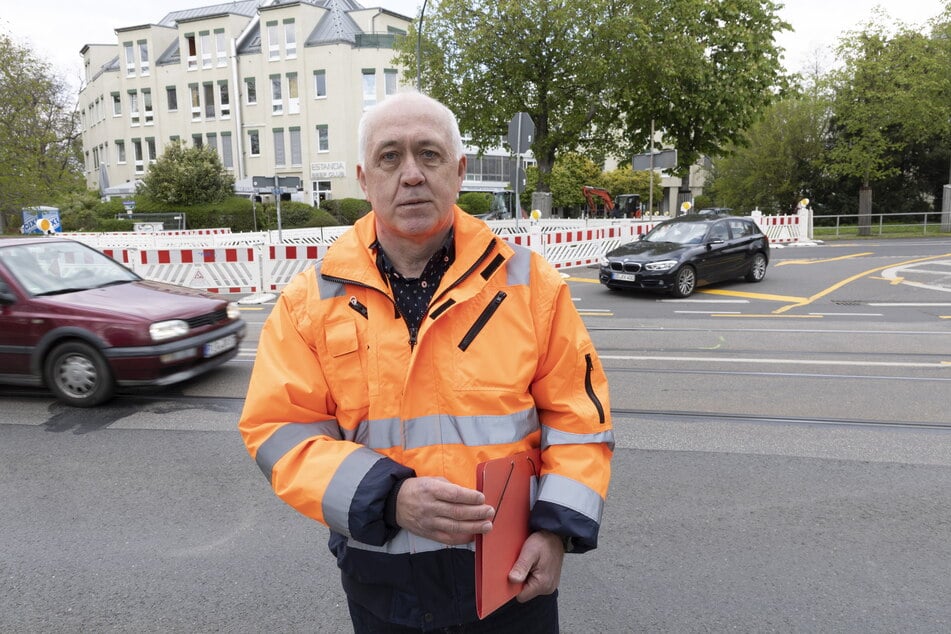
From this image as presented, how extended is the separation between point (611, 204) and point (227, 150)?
89.1 feet

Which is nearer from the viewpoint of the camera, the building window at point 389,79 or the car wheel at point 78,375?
the car wheel at point 78,375

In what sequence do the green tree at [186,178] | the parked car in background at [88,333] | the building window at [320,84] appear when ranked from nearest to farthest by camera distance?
the parked car in background at [88,333] → the green tree at [186,178] → the building window at [320,84]

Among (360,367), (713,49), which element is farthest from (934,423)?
(713,49)

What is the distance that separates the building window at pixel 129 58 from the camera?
50.7m

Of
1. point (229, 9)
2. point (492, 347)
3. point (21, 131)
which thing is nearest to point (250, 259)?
point (492, 347)

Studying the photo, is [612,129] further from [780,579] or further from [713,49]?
[780,579]

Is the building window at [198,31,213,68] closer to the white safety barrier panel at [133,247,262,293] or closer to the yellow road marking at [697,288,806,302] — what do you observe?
the white safety barrier panel at [133,247,262,293]

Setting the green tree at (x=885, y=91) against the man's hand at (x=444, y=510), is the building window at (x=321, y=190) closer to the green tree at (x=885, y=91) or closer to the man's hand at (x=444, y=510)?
the green tree at (x=885, y=91)

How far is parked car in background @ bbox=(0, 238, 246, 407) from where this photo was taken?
242 inches

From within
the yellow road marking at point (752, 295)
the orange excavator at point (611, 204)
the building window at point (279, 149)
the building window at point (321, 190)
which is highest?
the building window at point (279, 149)

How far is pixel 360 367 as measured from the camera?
67.2 inches

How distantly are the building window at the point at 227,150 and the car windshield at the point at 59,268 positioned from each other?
1735 inches

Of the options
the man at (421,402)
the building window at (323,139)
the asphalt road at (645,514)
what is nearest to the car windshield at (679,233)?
the asphalt road at (645,514)

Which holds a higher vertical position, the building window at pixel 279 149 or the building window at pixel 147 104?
the building window at pixel 147 104
